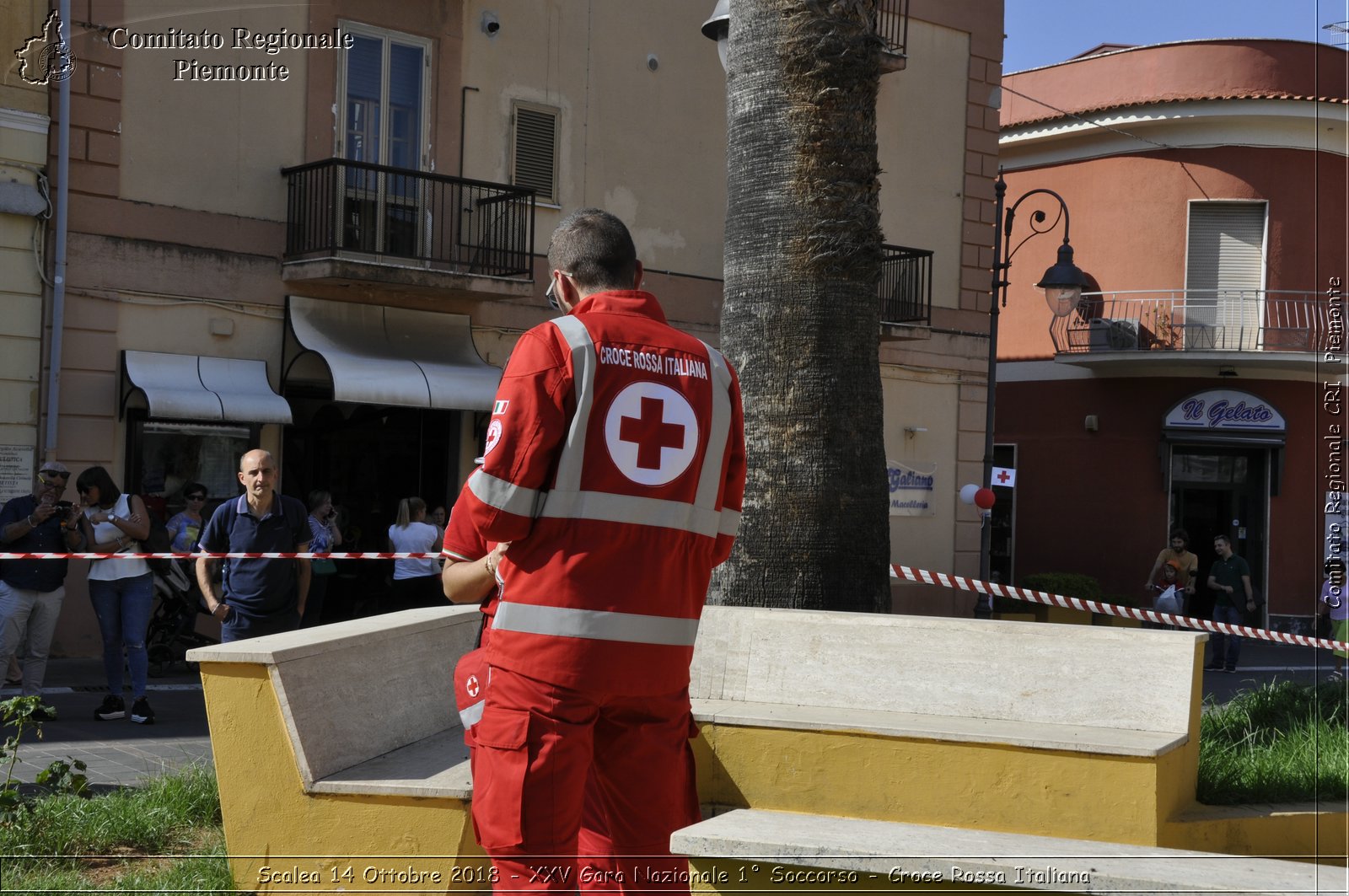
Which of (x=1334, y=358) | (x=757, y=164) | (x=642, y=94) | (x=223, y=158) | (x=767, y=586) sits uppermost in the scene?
(x=642, y=94)

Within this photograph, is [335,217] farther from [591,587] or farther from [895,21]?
[591,587]

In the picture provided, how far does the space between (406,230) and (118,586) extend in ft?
25.0

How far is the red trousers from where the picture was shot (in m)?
3.31

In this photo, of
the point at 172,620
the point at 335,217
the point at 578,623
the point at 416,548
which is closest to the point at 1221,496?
the point at 416,548

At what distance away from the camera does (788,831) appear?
160 inches

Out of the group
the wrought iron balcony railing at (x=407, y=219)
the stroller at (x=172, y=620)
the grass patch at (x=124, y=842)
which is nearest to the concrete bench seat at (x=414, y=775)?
the grass patch at (x=124, y=842)

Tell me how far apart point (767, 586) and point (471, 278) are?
10504 mm

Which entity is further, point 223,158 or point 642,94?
point 642,94

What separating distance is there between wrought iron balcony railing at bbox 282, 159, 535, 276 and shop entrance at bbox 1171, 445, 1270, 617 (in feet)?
46.2

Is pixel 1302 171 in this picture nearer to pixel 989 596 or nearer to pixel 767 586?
pixel 989 596

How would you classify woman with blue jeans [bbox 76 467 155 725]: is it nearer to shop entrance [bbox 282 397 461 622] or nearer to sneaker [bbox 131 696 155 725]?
sneaker [bbox 131 696 155 725]

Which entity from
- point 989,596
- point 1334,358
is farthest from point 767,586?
point 989,596

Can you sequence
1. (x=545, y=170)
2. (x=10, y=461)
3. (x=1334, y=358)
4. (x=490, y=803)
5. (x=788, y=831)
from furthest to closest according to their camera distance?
1. (x=545, y=170)
2. (x=10, y=461)
3. (x=1334, y=358)
4. (x=788, y=831)
5. (x=490, y=803)

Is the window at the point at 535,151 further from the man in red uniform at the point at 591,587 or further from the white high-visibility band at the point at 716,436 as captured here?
the man in red uniform at the point at 591,587
